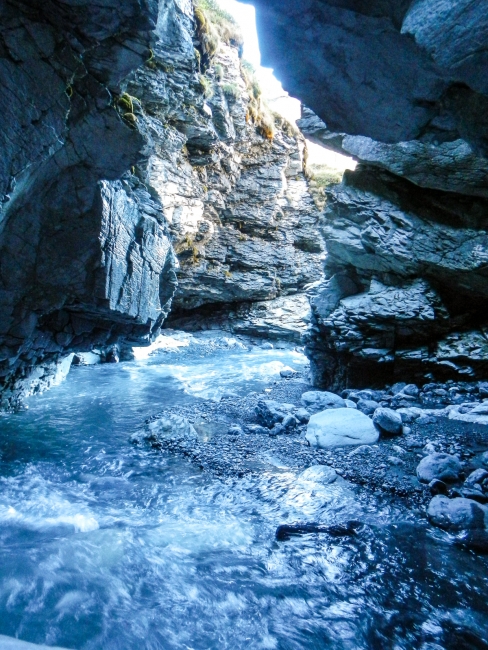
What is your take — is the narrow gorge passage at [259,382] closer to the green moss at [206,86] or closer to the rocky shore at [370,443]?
the rocky shore at [370,443]

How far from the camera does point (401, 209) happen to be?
1237 centimetres

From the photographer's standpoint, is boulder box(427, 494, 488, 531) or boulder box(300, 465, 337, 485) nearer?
boulder box(427, 494, 488, 531)

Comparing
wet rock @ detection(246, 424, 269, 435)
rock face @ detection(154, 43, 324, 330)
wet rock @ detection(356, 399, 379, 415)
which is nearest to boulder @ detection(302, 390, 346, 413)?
wet rock @ detection(356, 399, 379, 415)

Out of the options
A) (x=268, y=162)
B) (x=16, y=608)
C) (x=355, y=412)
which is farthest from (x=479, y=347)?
(x=268, y=162)

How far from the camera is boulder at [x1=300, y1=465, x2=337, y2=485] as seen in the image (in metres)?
6.07

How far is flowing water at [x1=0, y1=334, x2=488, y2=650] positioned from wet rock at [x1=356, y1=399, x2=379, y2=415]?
4.25 meters

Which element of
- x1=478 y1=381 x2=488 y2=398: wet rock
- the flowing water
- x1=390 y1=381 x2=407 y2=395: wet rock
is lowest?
the flowing water

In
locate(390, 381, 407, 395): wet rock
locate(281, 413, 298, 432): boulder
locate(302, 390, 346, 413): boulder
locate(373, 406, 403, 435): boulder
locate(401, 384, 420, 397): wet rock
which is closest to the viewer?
locate(373, 406, 403, 435): boulder

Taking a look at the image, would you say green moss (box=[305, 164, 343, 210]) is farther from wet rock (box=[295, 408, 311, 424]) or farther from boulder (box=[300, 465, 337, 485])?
boulder (box=[300, 465, 337, 485])

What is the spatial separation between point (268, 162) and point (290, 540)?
95.1 feet

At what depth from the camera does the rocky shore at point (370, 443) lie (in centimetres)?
543

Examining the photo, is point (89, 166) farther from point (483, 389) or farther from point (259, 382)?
point (483, 389)

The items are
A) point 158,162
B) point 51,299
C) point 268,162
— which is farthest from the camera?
point 268,162

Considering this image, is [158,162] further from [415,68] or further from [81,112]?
[415,68]
